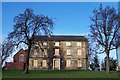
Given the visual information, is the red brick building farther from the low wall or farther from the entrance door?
the entrance door

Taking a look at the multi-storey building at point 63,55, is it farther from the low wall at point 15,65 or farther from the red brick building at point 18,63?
the low wall at point 15,65

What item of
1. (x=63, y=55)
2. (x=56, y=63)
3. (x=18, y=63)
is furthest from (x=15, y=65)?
(x=63, y=55)

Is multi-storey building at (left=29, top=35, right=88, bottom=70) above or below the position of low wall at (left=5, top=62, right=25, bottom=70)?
above

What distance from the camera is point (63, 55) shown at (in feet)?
295

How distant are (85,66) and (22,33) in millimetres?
41649

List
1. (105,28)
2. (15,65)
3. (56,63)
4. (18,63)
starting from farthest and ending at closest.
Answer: (56,63), (18,63), (15,65), (105,28)

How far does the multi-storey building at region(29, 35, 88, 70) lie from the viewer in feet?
288

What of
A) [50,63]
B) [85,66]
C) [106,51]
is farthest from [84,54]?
[106,51]

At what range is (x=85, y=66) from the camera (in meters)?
87.5

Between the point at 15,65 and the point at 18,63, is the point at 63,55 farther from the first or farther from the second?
the point at 15,65

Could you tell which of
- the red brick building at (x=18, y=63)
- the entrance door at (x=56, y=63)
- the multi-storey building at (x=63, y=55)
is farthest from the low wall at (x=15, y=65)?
the entrance door at (x=56, y=63)

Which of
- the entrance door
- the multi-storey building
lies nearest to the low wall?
the multi-storey building

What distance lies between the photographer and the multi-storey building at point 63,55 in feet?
288

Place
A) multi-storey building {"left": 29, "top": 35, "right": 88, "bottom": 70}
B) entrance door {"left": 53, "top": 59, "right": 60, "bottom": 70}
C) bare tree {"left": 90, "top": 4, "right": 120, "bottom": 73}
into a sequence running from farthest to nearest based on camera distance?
1. multi-storey building {"left": 29, "top": 35, "right": 88, "bottom": 70}
2. entrance door {"left": 53, "top": 59, "right": 60, "bottom": 70}
3. bare tree {"left": 90, "top": 4, "right": 120, "bottom": 73}
